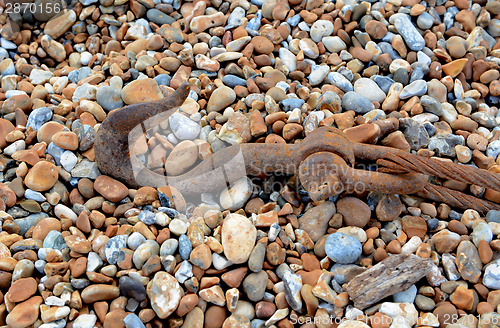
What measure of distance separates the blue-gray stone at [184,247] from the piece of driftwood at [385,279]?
29.6 inches

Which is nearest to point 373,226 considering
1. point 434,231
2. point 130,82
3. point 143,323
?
point 434,231

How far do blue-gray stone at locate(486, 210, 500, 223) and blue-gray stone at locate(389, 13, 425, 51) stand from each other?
1.34 m

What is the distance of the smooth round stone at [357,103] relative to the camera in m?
2.48

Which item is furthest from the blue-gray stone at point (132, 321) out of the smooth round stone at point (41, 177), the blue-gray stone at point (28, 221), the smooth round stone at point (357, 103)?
the smooth round stone at point (357, 103)

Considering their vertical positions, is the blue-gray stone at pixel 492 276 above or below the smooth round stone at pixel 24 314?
above

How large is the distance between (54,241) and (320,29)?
227 centimetres

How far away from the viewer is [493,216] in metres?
2.05

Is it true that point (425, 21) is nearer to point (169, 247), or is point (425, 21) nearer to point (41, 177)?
point (169, 247)

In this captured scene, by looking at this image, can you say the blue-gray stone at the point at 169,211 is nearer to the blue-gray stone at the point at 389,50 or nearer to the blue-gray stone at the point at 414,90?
the blue-gray stone at the point at 414,90

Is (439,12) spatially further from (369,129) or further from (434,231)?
(434,231)

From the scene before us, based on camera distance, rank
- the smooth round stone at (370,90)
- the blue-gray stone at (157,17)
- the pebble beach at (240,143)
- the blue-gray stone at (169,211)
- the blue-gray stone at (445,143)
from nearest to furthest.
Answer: the pebble beach at (240,143) < the blue-gray stone at (169,211) < the blue-gray stone at (445,143) < the smooth round stone at (370,90) < the blue-gray stone at (157,17)

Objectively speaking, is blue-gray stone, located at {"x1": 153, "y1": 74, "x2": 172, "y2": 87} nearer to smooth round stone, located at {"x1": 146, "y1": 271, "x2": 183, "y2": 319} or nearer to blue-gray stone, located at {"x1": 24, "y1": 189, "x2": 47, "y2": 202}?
blue-gray stone, located at {"x1": 24, "y1": 189, "x2": 47, "y2": 202}

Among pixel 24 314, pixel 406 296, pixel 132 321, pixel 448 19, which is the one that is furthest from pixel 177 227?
pixel 448 19

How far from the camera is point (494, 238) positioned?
1986 millimetres
